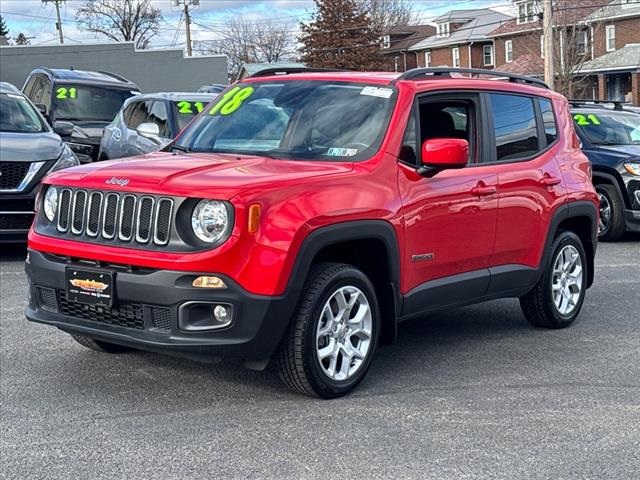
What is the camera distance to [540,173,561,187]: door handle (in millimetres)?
6957

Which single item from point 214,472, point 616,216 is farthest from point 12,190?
point 616,216

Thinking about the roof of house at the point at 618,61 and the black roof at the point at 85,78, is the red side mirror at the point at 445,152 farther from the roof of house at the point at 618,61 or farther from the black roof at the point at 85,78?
the roof of house at the point at 618,61

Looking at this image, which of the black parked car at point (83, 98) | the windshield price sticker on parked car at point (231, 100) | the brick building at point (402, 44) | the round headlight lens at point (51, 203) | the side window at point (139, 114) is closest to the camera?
the round headlight lens at point (51, 203)

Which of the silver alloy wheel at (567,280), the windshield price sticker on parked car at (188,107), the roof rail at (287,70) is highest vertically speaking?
the roof rail at (287,70)

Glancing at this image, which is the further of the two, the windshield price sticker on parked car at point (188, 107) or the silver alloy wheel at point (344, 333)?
the windshield price sticker on parked car at point (188, 107)

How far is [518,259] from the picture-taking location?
22.2 ft

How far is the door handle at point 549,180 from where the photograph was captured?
6.96m

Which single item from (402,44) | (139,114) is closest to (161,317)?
(139,114)

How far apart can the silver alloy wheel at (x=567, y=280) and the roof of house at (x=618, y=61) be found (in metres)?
41.6

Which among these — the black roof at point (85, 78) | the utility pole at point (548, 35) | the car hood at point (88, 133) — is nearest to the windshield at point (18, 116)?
the car hood at point (88, 133)

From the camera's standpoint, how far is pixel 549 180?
703 cm

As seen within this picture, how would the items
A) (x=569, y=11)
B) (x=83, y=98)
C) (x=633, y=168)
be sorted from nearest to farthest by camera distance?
(x=633, y=168), (x=83, y=98), (x=569, y=11)

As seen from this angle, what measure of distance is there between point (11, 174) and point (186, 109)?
11.7ft

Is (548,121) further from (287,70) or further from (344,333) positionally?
(344,333)
